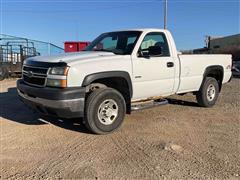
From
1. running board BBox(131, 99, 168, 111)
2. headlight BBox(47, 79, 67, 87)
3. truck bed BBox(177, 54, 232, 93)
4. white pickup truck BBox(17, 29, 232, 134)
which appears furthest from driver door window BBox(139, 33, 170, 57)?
headlight BBox(47, 79, 67, 87)

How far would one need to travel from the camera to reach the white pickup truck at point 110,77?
16.6 feet

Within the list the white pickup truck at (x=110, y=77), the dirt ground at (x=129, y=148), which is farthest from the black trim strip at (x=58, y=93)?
the dirt ground at (x=129, y=148)

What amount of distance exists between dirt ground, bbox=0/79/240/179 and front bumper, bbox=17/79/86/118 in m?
0.47

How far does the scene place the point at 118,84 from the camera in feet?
19.5

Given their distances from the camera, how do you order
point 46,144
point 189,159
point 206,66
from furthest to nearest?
1. point 206,66
2. point 46,144
3. point 189,159

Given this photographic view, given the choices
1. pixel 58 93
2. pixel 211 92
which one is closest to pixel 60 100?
pixel 58 93

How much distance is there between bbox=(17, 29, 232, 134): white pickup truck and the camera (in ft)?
16.6

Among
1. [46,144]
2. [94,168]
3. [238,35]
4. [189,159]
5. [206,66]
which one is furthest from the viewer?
[238,35]

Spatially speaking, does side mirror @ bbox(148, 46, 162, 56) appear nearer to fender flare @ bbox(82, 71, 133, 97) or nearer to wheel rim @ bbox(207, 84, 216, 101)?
fender flare @ bbox(82, 71, 133, 97)

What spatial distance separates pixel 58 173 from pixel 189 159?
1780mm

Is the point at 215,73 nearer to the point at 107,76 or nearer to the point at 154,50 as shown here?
the point at 154,50

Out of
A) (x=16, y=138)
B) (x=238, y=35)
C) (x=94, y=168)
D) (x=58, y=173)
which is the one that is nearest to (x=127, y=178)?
(x=94, y=168)

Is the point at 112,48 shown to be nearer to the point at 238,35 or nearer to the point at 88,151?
the point at 88,151

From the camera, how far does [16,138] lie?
526 centimetres
